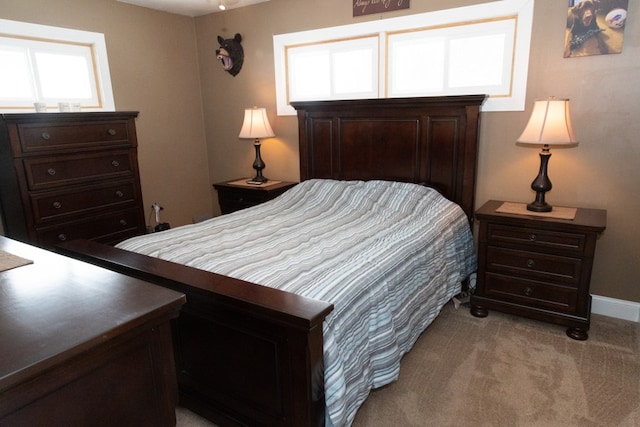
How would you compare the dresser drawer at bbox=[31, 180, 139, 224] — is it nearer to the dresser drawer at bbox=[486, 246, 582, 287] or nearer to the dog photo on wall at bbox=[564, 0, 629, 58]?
the dresser drawer at bbox=[486, 246, 582, 287]

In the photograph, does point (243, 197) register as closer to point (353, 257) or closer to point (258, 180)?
point (258, 180)

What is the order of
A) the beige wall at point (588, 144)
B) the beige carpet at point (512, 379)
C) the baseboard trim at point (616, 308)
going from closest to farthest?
the beige carpet at point (512, 379) < the beige wall at point (588, 144) < the baseboard trim at point (616, 308)

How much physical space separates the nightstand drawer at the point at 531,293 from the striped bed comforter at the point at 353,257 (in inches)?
8.9

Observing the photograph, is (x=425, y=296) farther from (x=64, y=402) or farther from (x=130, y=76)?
(x=130, y=76)

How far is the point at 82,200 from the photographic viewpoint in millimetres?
3014

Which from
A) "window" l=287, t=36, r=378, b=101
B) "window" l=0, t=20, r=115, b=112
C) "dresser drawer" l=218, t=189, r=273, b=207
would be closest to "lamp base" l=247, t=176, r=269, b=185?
"dresser drawer" l=218, t=189, r=273, b=207

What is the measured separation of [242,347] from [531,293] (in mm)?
1886

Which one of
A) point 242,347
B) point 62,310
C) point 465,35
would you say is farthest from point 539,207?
point 62,310

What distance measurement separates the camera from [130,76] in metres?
3.74

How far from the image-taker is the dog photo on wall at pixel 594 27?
94.7 inches

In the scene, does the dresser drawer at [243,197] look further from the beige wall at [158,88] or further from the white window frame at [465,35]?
the white window frame at [465,35]

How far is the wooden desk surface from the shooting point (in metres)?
0.70

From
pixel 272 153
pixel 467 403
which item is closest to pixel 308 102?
pixel 272 153

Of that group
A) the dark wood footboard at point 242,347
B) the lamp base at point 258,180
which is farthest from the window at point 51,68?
the dark wood footboard at point 242,347
